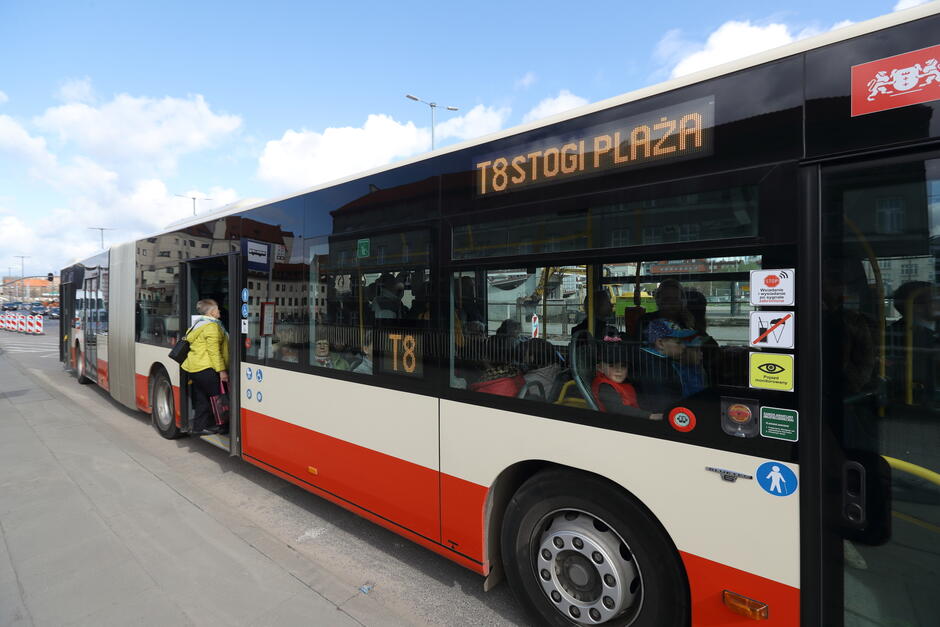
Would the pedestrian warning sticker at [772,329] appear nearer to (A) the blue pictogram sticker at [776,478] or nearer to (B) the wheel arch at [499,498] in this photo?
(A) the blue pictogram sticker at [776,478]

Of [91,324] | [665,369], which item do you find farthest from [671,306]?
[91,324]

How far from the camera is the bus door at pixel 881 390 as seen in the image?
177 centimetres

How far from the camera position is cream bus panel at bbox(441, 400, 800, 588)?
1997 millimetres

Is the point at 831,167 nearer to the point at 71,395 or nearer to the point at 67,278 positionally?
the point at 71,395

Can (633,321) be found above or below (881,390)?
above

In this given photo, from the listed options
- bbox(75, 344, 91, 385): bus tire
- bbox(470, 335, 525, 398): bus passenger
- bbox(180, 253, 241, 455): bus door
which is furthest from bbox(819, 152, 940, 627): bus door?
bbox(75, 344, 91, 385): bus tire

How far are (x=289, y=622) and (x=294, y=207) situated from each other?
3268 mm

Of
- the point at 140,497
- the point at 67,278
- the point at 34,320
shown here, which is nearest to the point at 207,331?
the point at 140,497

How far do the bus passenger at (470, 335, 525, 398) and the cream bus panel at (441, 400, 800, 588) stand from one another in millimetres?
160

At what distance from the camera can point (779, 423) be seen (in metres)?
1.96

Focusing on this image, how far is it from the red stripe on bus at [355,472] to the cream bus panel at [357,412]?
69 millimetres

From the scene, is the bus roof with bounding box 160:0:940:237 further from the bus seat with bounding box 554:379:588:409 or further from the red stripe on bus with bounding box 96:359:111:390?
the red stripe on bus with bounding box 96:359:111:390

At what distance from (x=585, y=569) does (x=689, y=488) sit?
2.54 feet

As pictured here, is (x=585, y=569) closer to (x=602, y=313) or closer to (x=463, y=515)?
(x=463, y=515)
